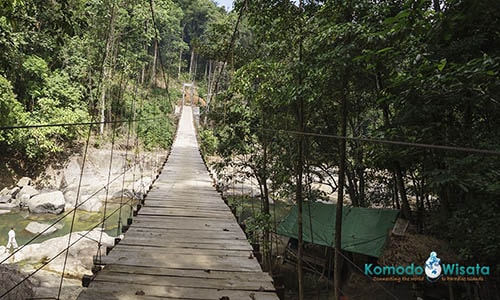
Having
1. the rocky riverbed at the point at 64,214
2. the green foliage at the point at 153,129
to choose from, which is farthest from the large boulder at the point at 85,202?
the green foliage at the point at 153,129

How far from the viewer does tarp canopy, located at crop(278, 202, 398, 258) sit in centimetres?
451

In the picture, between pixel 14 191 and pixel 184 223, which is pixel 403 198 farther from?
pixel 14 191

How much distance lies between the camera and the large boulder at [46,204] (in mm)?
7340

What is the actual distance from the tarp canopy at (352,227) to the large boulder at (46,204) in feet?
18.9

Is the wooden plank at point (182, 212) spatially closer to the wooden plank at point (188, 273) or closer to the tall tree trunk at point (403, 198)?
the wooden plank at point (188, 273)

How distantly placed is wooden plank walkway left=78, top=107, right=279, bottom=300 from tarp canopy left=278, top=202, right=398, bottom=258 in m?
2.12

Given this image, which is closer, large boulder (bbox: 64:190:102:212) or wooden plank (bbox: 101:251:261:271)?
wooden plank (bbox: 101:251:261:271)

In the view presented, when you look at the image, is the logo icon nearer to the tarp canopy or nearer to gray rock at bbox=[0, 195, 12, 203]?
the tarp canopy

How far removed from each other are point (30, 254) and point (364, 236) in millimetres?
5527

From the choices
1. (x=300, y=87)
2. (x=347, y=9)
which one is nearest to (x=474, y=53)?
(x=347, y=9)

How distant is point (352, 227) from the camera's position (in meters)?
4.98

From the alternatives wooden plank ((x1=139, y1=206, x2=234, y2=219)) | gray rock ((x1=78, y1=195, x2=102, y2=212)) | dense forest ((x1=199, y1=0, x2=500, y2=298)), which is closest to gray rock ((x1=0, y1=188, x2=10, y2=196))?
gray rock ((x1=78, y1=195, x2=102, y2=212))

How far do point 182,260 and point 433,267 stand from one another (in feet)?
Answer: 9.95

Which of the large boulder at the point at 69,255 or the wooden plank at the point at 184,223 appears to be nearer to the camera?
the wooden plank at the point at 184,223
